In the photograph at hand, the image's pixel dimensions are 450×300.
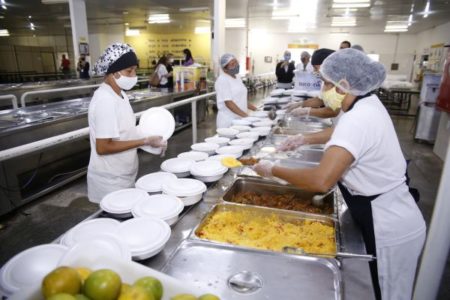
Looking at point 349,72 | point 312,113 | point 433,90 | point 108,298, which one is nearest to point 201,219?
point 108,298

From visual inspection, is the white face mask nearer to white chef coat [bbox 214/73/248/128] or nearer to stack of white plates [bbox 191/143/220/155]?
stack of white plates [bbox 191/143/220/155]

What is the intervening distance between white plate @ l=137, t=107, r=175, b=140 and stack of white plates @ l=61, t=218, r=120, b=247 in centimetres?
95

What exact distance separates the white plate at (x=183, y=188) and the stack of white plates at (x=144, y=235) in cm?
28

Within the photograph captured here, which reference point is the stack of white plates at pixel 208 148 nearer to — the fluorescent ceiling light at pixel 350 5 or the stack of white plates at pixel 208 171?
the stack of white plates at pixel 208 171

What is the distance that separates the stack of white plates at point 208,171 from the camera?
172 cm

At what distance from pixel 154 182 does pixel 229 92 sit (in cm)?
209

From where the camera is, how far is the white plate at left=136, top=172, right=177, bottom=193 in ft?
5.08

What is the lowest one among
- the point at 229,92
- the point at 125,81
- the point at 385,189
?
the point at 385,189

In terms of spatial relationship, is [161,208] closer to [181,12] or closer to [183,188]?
[183,188]

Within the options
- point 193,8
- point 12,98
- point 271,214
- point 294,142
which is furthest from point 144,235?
point 193,8

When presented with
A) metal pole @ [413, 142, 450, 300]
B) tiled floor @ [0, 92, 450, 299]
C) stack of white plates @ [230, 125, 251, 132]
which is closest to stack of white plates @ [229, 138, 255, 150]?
stack of white plates @ [230, 125, 251, 132]

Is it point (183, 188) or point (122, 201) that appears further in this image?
point (183, 188)

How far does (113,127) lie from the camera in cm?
179

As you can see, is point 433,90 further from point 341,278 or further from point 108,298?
point 108,298
